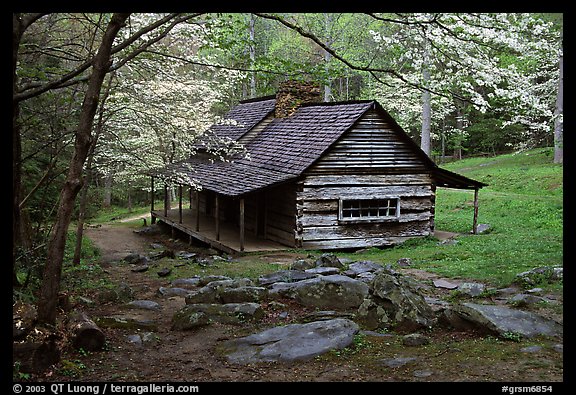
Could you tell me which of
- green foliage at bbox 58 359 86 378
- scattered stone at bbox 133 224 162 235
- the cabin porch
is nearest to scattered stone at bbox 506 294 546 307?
green foliage at bbox 58 359 86 378

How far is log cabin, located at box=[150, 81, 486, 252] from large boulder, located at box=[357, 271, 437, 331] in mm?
9820

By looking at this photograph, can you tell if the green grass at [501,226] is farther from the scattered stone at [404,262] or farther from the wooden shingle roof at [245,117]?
the wooden shingle roof at [245,117]

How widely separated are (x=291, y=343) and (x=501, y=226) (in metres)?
16.7

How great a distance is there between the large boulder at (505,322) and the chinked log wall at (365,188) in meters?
11.5

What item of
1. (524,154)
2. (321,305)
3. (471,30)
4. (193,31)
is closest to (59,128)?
(193,31)

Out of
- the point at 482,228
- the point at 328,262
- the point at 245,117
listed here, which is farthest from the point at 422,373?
the point at 245,117

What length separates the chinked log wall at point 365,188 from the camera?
19070 mm

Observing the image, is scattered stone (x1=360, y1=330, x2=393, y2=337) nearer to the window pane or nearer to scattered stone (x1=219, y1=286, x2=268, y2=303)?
scattered stone (x1=219, y1=286, x2=268, y2=303)

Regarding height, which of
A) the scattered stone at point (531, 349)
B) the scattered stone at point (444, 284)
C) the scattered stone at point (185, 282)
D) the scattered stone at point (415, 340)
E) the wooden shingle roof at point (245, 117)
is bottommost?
the scattered stone at point (185, 282)

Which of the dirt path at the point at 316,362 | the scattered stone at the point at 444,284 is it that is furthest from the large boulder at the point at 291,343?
the scattered stone at the point at 444,284

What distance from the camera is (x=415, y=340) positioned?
23.3 feet
